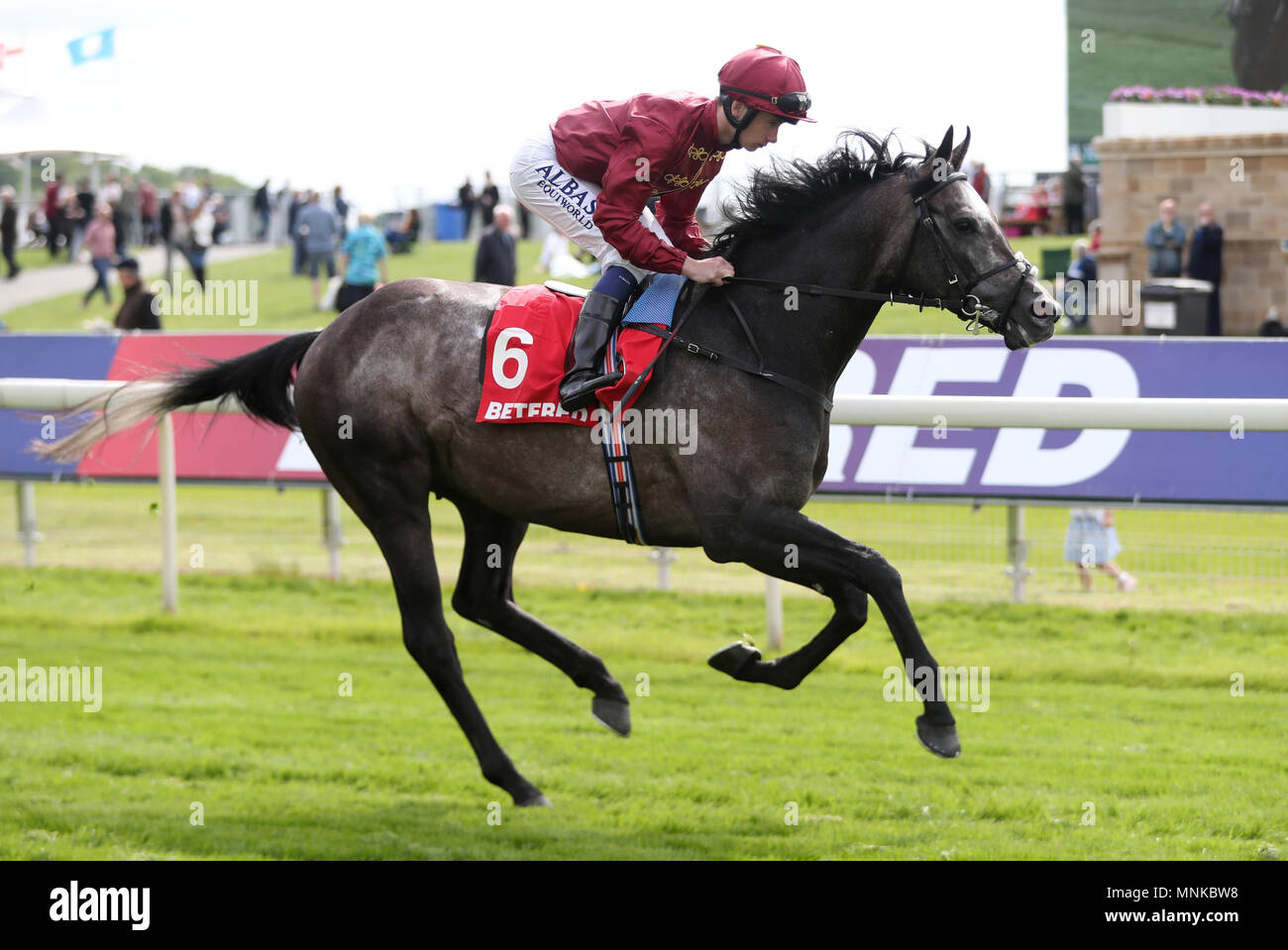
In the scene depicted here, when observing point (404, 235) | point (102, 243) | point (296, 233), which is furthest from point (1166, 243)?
point (404, 235)

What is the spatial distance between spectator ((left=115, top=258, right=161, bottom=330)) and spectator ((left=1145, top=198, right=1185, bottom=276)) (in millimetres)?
11623

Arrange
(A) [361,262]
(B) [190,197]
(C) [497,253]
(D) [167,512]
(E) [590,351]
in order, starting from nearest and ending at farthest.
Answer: (E) [590,351] < (D) [167,512] < (A) [361,262] < (C) [497,253] < (B) [190,197]

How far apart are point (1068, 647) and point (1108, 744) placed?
1665 mm

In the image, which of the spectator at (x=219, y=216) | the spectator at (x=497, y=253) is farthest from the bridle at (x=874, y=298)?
the spectator at (x=219, y=216)

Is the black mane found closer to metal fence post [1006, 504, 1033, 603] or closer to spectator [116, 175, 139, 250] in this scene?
metal fence post [1006, 504, 1033, 603]

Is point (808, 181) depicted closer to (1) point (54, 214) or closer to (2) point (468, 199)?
(2) point (468, 199)

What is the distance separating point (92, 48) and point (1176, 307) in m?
11.6

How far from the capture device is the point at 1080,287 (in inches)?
674

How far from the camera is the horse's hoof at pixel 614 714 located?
17.1 ft

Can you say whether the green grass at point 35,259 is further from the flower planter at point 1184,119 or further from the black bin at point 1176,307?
the black bin at point 1176,307

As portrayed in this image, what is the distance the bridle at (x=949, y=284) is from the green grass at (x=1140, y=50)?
67.2ft

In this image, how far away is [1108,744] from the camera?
5777mm
